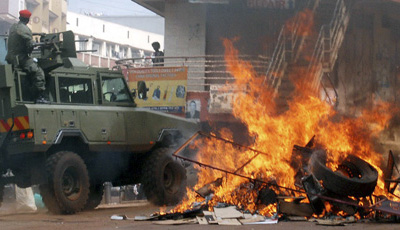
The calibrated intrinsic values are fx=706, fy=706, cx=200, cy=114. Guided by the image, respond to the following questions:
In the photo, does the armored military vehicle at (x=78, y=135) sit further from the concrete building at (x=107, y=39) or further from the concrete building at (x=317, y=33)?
the concrete building at (x=107, y=39)

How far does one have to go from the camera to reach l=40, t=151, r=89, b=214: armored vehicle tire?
1283 centimetres

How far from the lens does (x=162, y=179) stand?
1524cm

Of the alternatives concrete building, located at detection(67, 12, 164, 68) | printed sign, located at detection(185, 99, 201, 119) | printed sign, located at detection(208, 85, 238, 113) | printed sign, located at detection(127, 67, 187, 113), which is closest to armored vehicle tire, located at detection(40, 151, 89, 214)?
printed sign, located at detection(127, 67, 187, 113)

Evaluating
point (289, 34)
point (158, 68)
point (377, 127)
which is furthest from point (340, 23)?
point (377, 127)

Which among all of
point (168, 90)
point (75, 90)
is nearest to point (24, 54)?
point (75, 90)

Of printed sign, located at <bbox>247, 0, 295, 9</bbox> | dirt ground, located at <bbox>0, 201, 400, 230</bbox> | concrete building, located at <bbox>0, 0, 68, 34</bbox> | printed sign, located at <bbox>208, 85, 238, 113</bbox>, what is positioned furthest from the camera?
concrete building, located at <bbox>0, 0, 68, 34</bbox>

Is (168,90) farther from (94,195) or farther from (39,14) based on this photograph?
(39,14)

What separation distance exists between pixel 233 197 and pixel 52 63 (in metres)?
4.43

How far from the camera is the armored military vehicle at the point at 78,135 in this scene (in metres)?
12.9

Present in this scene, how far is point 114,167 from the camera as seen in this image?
15.1 m

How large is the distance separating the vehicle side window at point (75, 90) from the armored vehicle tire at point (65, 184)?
4.17 ft

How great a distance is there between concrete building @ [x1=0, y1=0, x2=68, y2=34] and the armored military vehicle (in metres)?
28.4

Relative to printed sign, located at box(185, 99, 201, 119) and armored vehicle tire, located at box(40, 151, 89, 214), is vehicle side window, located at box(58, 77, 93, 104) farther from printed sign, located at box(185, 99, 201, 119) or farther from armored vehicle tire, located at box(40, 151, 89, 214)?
printed sign, located at box(185, 99, 201, 119)

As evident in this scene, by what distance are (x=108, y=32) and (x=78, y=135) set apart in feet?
178
